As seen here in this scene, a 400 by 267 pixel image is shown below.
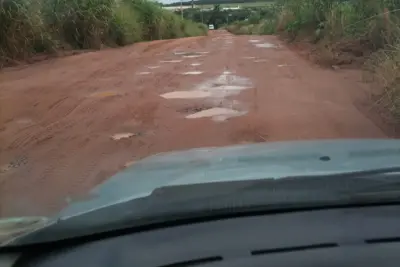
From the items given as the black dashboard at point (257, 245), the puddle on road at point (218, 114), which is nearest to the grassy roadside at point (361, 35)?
the puddle on road at point (218, 114)

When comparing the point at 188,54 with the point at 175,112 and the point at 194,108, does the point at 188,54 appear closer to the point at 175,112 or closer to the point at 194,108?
the point at 194,108

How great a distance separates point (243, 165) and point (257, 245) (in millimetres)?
1015

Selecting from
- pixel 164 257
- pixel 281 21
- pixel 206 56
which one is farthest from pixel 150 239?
pixel 281 21

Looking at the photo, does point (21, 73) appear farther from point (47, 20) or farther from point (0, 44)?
point (47, 20)

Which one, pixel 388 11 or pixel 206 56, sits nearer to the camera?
pixel 388 11

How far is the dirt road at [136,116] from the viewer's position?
19.1ft

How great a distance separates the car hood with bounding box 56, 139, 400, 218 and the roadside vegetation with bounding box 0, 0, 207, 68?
12003mm

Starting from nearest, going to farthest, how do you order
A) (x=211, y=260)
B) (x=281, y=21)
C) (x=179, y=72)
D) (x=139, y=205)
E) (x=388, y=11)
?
1. (x=211, y=260)
2. (x=139, y=205)
3. (x=388, y=11)
4. (x=179, y=72)
5. (x=281, y=21)

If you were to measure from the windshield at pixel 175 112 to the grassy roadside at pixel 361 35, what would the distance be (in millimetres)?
42

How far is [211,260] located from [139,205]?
0.36m

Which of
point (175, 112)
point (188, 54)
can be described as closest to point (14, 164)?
point (175, 112)

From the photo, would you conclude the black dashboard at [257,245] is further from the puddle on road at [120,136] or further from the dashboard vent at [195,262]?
the puddle on road at [120,136]

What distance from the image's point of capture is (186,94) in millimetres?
9703

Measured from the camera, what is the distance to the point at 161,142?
6.73 m
